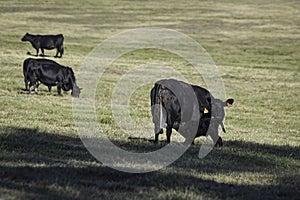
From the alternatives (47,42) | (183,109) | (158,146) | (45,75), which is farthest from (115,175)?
(47,42)

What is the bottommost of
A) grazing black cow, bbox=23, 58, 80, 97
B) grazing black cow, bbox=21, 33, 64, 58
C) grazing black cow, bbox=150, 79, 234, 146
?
grazing black cow, bbox=21, 33, 64, 58

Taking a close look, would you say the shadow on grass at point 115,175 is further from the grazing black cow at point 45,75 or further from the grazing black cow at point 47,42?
the grazing black cow at point 47,42

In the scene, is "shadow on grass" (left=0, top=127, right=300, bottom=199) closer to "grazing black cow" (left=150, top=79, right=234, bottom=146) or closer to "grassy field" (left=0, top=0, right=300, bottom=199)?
"grassy field" (left=0, top=0, right=300, bottom=199)

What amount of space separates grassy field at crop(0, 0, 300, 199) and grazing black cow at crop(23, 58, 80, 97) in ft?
1.62

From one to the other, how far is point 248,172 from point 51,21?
75.0 metres

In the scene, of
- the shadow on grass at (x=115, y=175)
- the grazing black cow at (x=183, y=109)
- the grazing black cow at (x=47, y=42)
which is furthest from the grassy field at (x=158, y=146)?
the grazing black cow at (x=47, y=42)

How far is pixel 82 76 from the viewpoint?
34.6 m

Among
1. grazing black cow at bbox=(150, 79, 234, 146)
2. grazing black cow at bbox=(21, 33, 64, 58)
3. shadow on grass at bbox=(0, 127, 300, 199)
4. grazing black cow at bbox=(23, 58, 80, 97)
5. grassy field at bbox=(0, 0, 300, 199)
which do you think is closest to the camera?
shadow on grass at bbox=(0, 127, 300, 199)

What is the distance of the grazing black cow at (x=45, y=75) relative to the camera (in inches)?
1018

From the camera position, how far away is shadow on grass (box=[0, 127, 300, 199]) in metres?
7.78

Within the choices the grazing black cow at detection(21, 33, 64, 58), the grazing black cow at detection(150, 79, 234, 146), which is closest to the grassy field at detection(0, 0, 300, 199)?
the grazing black cow at detection(150, 79, 234, 146)

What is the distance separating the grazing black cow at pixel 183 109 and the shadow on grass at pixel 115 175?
0.78 meters

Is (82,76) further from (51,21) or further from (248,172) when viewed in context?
(51,21)

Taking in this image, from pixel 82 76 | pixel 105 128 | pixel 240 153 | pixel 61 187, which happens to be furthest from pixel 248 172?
pixel 82 76
